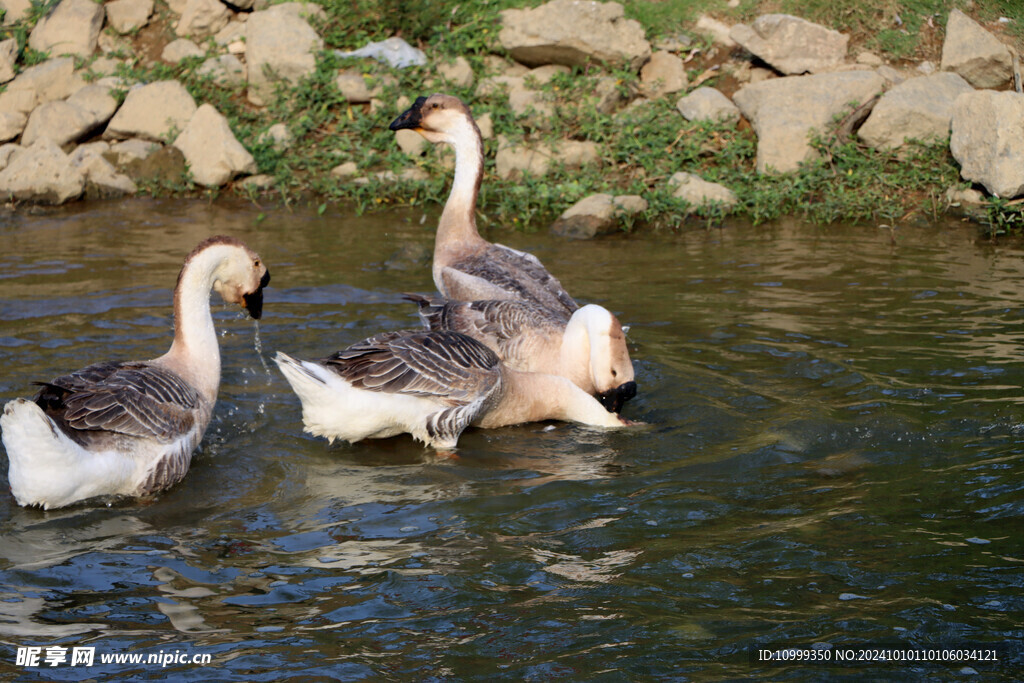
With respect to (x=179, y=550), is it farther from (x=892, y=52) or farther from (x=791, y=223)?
(x=892, y=52)

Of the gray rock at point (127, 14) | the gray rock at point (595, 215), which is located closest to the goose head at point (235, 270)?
the gray rock at point (595, 215)

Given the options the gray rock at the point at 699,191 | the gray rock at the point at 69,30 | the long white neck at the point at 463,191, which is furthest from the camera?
the gray rock at the point at 69,30

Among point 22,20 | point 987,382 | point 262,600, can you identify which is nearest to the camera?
point 262,600

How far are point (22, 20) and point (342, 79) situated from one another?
5.19 meters

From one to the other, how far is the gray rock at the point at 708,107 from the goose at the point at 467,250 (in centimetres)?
433

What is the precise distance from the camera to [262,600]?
436 centimetres

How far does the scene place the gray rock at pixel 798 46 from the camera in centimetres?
1273

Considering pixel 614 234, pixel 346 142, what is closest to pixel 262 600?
pixel 614 234

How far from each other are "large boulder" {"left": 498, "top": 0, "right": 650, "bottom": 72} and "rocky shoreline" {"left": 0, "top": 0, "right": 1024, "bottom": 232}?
0.02 metres

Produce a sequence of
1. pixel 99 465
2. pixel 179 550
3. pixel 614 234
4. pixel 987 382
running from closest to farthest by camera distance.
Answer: pixel 179 550 → pixel 99 465 → pixel 987 382 → pixel 614 234

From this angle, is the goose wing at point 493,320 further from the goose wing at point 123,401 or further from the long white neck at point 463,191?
the goose wing at point 123,401

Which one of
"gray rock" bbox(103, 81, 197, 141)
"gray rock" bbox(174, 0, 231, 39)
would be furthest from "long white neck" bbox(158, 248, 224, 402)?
"gray rock" bbox(174, 0, 231, 39)

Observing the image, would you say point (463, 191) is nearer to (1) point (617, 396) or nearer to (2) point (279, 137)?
(1) point (617, 396)

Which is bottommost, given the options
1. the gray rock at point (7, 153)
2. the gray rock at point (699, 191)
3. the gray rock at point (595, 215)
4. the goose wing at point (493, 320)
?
the goose wing at point (493, 320)
